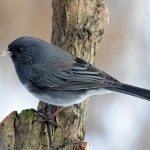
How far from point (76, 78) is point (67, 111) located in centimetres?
25

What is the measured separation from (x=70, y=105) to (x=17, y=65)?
0.49 m

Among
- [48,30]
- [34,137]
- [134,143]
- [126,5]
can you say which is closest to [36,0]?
[48,30]

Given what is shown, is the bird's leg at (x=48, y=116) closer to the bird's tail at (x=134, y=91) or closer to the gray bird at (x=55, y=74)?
the gray bird at (x=55, y=74)

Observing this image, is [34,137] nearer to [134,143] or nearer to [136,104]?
[134,143]

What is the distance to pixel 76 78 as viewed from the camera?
3783mm

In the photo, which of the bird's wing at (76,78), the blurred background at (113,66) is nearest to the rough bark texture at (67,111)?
the bird's wing at (76,78)

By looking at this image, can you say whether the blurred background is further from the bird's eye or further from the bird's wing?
the bird's eye

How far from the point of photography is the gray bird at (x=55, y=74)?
3.71 metres

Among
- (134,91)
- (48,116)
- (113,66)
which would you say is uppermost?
(113,66)

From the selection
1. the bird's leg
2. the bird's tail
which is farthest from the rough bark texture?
the bird's tail

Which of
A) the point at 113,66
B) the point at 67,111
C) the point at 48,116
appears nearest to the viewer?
the point at 48,116

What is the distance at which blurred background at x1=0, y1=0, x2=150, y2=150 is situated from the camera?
516 centimetres

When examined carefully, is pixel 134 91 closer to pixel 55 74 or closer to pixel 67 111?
pixel 67 111

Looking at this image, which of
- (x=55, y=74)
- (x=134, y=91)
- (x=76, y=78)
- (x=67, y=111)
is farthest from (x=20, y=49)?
(x=134, y=91)
